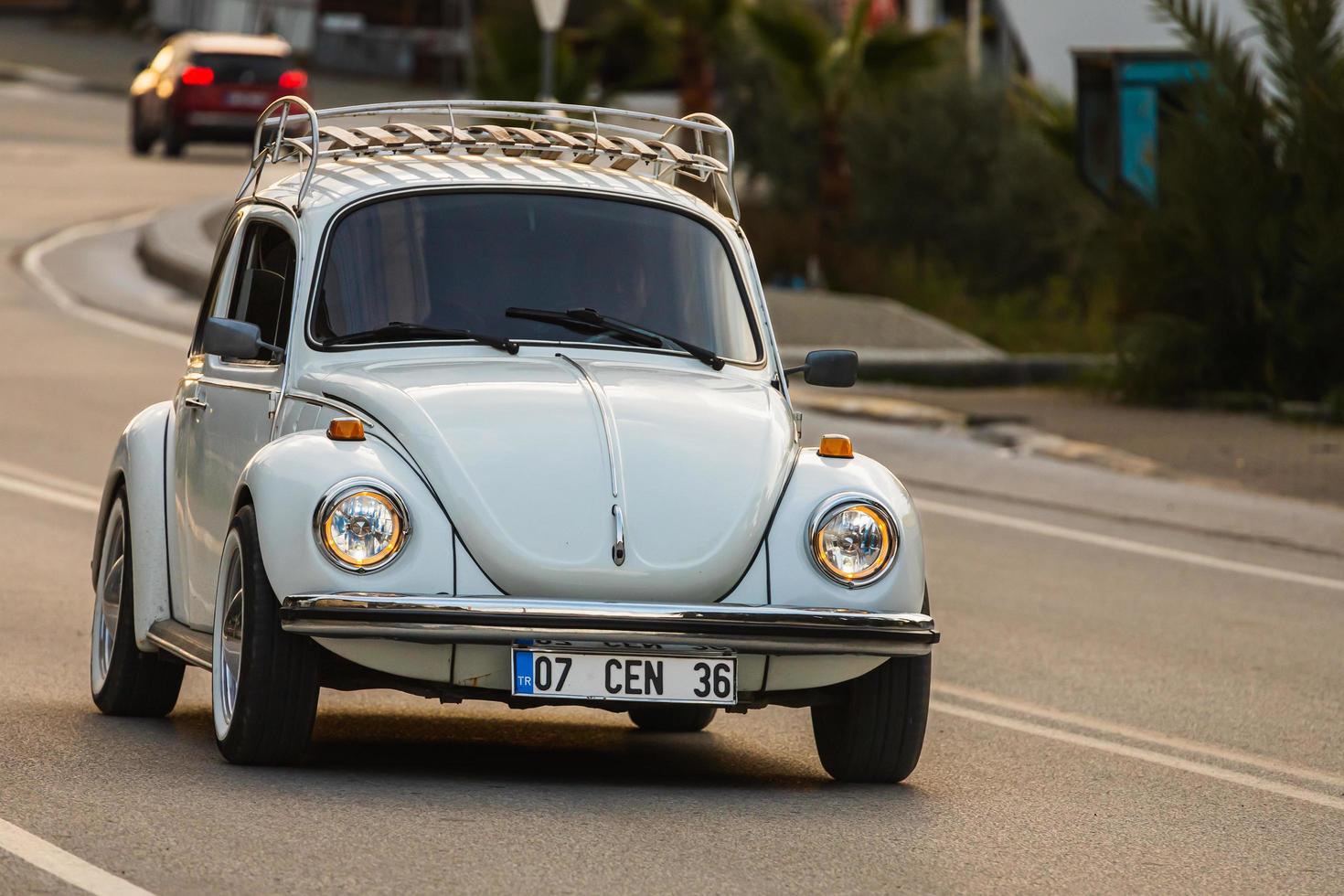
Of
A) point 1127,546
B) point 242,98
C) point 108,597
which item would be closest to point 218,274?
point 108,597

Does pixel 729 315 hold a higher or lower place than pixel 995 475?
higher

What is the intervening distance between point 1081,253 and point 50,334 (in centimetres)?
922

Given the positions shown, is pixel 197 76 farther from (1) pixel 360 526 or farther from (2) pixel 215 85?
(1) pixel 360 526

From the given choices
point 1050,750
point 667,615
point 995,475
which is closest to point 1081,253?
point 995,475

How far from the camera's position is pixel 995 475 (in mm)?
16547

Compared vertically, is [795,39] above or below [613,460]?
above

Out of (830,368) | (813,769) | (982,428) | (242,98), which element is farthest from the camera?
(242,98)

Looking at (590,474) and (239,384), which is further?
(239,384)

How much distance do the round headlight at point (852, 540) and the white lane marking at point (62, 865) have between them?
2156 mm

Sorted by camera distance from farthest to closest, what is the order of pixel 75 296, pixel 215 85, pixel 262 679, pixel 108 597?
pixel 215 85, pixel 75 296, pixel 108 597, pixel 262 679

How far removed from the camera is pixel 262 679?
6586 mm

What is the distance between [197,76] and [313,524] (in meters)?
31.7

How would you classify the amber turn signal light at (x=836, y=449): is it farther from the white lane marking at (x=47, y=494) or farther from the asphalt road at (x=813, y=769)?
the white lane marking at (x=47, y=494)

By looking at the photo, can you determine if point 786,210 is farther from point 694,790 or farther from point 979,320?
point 694,790
